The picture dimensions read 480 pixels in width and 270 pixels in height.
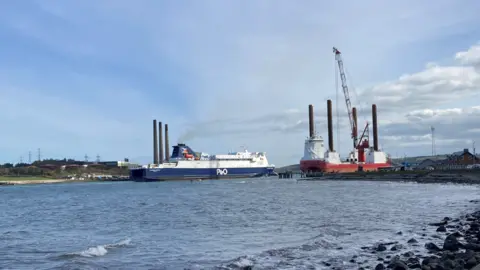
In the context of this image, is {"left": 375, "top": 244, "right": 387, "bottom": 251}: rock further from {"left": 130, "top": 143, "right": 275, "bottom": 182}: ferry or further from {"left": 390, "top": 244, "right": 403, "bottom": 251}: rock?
{"left": 130, "top": 143, "right": 275, "bottom": 182}: ferry

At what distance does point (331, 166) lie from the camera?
333 ft

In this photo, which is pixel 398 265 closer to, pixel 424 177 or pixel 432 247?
pixel 432 247

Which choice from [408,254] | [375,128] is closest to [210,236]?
[408,254]

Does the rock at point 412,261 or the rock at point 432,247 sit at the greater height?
the rock at point 412,261

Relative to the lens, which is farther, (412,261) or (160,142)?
(160,142)

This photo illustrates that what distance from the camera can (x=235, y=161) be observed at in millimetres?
116688

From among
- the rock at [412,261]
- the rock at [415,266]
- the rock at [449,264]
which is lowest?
the rock at [412,261]

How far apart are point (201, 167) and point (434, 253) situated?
3961 inches

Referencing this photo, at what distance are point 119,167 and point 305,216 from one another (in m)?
156

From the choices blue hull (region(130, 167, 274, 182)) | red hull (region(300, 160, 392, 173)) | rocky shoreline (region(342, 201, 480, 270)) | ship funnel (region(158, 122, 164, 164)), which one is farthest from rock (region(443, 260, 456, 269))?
ship funnel (region(158, 122, 164, 164))

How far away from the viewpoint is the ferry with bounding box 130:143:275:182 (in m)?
108

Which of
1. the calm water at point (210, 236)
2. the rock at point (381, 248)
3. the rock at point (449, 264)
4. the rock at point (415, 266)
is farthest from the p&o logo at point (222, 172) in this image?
the rock at point (449, 264)

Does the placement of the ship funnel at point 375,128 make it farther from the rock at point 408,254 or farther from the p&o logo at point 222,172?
the rock at point 408,254

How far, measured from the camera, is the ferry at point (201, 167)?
108 metres
